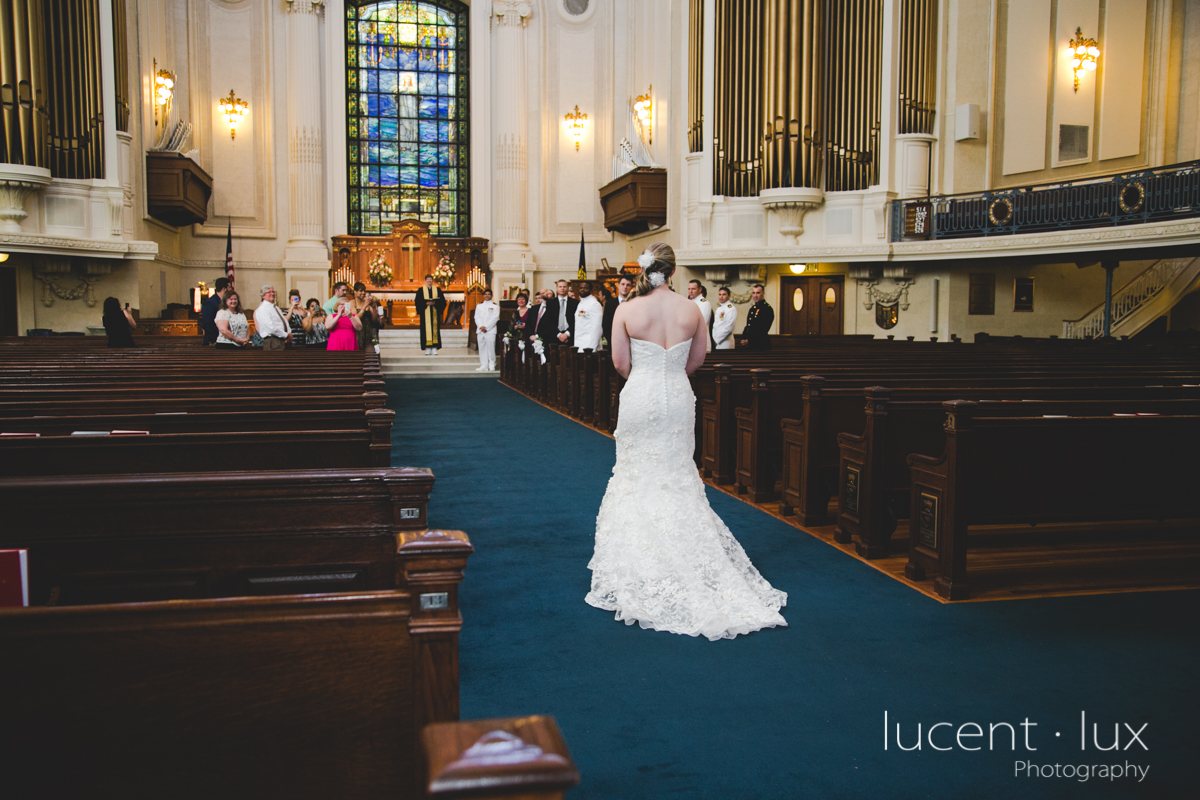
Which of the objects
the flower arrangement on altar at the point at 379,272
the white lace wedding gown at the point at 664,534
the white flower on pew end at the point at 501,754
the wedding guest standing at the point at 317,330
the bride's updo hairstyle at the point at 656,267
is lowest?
the white lace wedding gown at the point at 664,534

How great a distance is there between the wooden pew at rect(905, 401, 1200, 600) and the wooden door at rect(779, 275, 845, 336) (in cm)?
1241

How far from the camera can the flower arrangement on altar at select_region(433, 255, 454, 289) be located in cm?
1992

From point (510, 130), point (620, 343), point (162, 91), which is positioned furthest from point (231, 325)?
point (510, 130)

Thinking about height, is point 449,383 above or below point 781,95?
below

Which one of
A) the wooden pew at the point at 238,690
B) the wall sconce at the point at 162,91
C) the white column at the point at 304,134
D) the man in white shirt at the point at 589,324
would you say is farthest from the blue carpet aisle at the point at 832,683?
the white column at the point at 304,134

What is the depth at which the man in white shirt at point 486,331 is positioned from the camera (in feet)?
54.0

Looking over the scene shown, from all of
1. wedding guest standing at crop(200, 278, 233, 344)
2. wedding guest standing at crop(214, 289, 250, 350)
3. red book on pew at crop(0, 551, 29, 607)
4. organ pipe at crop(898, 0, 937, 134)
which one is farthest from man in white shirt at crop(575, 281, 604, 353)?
organ pipe at crop(898, 0, 937, 134)

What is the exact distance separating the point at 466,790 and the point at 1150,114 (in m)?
16.5

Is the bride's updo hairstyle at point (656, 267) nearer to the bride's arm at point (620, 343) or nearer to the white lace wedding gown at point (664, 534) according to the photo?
the bride's arm at point (620, 343)

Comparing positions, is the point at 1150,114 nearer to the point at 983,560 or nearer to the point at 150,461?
the point at 983,560

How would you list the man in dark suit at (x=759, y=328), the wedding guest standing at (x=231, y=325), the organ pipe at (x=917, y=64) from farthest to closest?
the organ pipe at (x=917, y=64), the man in dark suit at (x=759, y=328), the wedding guest standing at (x=231, y=325)

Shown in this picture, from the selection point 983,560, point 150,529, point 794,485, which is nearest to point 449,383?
point 794,485

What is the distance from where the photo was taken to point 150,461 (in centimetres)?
298

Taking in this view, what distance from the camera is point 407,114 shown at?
21.6 metres
